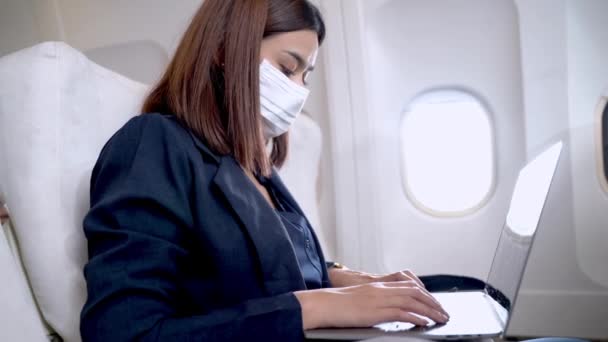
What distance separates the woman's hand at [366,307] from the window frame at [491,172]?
1351 millimetres

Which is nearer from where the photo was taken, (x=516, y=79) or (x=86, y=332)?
(x=86, y=332)

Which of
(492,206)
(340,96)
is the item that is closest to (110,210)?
(340,96)

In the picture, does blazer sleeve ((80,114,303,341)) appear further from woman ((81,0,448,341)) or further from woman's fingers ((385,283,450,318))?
woman's fingers ((385,283,450,318))

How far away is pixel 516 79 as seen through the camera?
1954mm

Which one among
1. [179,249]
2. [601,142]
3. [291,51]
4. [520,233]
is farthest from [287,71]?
[601,142]

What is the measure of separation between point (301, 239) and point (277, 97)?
0.30 meters

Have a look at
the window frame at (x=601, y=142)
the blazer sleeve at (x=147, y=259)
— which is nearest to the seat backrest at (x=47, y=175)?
the blazer sleeve at (x=147, y=259)

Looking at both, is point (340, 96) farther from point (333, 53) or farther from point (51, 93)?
point (51, 93)

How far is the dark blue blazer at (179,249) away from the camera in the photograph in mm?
713

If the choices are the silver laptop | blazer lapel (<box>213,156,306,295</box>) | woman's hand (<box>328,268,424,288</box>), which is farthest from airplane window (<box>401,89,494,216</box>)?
blazer lapel (<box>213,156,306,295</box>)

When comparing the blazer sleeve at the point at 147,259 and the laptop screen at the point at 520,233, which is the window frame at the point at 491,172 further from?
the blazer sleeve at the point at 147,259

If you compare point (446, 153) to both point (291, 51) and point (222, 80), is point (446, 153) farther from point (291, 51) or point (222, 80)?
point (222, 80)

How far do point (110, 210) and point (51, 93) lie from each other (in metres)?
0.32

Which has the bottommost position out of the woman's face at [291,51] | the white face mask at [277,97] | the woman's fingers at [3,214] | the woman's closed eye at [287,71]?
the woman's fingers at [3,214]
